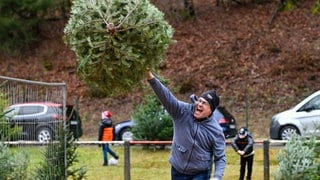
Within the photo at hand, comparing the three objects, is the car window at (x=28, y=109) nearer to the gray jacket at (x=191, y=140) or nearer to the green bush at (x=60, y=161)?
the green bush at (x=60, y=161)

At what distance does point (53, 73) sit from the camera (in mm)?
36438

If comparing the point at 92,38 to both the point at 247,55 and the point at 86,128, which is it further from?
the point at 247,55

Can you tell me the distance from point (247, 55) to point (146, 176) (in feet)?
59.0

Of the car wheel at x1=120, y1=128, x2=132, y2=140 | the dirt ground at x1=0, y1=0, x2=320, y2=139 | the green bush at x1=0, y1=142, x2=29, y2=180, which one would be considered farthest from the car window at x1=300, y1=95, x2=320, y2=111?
the green bush at x1=0, y1=142, x2=29, y2=180

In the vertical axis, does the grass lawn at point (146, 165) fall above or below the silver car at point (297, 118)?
below

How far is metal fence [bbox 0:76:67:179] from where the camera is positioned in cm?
1084

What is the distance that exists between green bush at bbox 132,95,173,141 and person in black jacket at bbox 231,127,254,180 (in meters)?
7.12

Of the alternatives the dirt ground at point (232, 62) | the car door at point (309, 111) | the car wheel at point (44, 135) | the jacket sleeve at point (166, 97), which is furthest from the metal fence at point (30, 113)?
the dirt ground at point (232, 62)

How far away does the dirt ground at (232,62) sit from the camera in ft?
101

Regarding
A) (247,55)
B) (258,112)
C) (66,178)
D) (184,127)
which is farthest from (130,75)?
(247,55)

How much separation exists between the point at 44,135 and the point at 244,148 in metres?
5.46

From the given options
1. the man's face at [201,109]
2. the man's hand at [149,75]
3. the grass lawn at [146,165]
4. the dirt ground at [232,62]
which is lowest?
the grass lawn at [146,165]

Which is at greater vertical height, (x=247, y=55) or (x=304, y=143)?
(x=247, y=55)

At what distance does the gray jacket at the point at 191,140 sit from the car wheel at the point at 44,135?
3499mm
